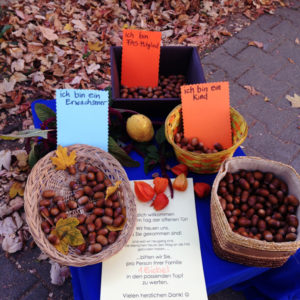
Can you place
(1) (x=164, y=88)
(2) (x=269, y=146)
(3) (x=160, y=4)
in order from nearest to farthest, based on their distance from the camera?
(1) (x=164, y=88), (2) (x=269, y=146), (3) (x=160, y=4)

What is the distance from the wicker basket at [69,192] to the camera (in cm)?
76

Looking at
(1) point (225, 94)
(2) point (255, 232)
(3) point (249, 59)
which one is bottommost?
(3) point (249, 59)

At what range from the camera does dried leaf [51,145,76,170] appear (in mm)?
900

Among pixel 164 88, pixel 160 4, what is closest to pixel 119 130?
pixel 164 88

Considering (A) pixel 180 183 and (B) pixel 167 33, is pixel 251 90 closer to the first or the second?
(B) pixel 167 33

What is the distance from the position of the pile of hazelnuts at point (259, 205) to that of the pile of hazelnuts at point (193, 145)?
0.13 meters

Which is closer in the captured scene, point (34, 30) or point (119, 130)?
point (119, 130)

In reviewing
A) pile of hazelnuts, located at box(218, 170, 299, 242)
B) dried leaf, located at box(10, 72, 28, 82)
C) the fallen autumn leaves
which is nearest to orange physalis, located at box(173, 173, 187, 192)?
pile of hazelnuts, located at box(218, 170, 299, 242)

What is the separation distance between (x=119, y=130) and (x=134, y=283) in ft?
1.77

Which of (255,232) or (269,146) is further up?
(255,232)

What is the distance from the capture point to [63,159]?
0.92 meters

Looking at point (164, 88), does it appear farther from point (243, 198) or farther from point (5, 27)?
point (5, 27)

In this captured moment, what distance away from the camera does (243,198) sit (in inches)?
32.8

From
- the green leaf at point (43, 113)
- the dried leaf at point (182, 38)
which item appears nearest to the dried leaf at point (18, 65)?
the dried leaf at point (182, 38)
